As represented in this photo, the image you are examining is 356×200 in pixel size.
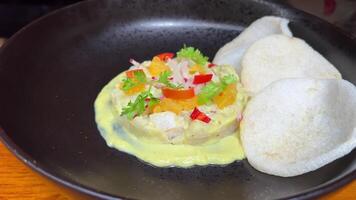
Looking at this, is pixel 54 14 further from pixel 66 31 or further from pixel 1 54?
pixel 1 54

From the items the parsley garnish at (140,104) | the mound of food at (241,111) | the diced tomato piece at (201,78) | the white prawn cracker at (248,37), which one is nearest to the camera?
the mound of food at (241,111)

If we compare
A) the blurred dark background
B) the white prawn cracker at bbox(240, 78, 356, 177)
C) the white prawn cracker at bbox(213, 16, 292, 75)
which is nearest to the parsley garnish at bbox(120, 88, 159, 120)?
the white prawn cracker at bbox(240, 78, 356, 177)

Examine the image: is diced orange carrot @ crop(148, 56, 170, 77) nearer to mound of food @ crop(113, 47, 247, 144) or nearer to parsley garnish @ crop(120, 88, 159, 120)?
mound of food @ crop(113, 47, 247, 144)

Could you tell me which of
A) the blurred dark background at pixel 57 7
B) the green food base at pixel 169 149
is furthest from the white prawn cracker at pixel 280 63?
the blurred dark background at pixel 57 7

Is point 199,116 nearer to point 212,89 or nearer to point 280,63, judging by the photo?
point 212,89

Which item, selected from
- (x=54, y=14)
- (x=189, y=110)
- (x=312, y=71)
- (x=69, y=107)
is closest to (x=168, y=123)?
(x=189, y=110)

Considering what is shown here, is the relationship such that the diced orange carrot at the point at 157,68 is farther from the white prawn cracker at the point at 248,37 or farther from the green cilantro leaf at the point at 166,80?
the white prawn cracker at the point at 248,37

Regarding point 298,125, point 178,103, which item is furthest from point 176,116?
point 298,125
